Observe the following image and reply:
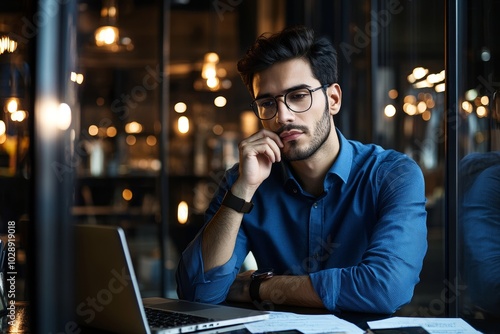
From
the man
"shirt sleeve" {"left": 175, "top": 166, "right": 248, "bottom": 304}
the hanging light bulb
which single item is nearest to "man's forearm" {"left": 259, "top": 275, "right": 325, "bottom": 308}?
the man

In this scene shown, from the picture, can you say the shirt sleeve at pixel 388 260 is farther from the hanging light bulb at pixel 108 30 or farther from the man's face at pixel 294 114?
the hanging light bulb at pixel 108 30

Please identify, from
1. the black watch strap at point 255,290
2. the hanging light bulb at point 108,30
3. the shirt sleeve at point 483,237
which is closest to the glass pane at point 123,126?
the hanging light bulb at point 108,30

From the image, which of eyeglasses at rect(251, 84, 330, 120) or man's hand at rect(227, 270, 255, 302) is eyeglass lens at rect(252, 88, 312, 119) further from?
man's hand at rect(227, 270, 255, 302)

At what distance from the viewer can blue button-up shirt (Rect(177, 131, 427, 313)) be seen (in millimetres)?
1917

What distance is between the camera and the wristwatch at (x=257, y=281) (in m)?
2.02

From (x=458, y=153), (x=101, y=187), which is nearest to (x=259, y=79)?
(x=458, y=153)

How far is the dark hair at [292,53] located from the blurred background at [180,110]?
1.32ft

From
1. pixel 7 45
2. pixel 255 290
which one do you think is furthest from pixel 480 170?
pixel 7 45

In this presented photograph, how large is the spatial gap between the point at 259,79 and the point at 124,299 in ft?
3.53

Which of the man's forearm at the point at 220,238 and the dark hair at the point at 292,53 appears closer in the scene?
the man's forearm at the point at 220,238

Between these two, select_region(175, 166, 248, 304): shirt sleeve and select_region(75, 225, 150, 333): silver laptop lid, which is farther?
select_region(175, 166, 248, 304): shirt sleeve

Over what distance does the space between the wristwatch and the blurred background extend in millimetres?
609

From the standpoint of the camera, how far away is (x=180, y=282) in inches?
85.6

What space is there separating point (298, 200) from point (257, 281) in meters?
0.38
